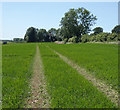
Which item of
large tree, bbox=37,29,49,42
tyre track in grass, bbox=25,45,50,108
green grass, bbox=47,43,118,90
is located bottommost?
tyre track in grass, bbox=25,45,50,108

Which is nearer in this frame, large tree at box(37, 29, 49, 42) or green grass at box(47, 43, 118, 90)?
green grass at box(47, 43, 118, 90)

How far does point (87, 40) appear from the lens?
71.8 metres

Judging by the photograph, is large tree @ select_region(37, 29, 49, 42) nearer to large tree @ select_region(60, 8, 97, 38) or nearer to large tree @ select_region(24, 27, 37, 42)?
large tree @ select_region(24, 27, 37, 42)

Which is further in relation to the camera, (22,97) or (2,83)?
(2,83)

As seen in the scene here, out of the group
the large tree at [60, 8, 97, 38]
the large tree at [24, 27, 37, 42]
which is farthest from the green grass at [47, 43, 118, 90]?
the large tree at [24, 27, 37, 42]

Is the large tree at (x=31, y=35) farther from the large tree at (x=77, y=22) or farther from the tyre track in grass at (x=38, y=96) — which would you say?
the tyre track in grass at (x=38, y=96)

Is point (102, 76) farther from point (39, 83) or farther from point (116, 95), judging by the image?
point (39, 83)

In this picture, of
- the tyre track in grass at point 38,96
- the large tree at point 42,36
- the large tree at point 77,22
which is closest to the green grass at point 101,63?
the tyre track in grass at point 38,96

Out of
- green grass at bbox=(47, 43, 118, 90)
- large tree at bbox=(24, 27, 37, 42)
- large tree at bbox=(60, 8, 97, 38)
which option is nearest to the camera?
green grass at bbox=(47, 43, 118, 90)

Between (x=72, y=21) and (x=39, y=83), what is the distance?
8345cm

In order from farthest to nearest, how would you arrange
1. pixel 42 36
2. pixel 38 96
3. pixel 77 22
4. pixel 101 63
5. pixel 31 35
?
pixel 42 36
pixel 31 35
pixel 77 22
pixel 101 63
pixel 38 96

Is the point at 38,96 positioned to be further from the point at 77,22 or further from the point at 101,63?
the point at 77,22

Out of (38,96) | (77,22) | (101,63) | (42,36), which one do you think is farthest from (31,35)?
(38,96)

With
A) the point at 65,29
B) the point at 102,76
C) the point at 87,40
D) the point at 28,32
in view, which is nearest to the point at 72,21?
the point at 65,29
